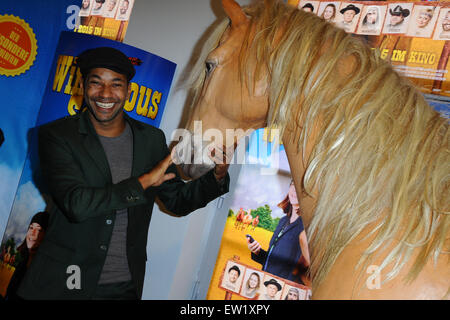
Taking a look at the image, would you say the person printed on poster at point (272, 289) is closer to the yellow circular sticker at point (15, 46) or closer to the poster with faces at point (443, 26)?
the poster with faces at point (443, 26)

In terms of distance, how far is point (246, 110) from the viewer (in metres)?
0.85

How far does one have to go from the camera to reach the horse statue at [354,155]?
0.61 m

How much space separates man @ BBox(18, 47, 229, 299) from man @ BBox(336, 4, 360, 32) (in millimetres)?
1260

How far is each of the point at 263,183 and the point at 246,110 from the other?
135 centimetres

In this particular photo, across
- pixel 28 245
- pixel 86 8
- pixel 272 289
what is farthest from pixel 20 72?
pixel 272 289

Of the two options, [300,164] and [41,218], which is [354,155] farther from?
[41,218]

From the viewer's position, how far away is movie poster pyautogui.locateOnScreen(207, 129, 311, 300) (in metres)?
2.01

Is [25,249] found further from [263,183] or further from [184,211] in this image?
[263,183]

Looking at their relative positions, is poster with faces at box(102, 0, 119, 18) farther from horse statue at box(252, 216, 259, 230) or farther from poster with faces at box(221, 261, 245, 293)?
poster with faces at box(221, 261, 245, 293)

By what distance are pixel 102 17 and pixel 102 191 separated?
203 cm

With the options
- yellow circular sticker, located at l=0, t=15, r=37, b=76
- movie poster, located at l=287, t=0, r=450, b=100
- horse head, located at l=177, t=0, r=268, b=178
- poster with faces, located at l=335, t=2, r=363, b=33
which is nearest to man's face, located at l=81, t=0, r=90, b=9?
yellow circular sticker, located at l=0, t=15, r=37, b=76

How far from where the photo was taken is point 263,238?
82.6 inches
